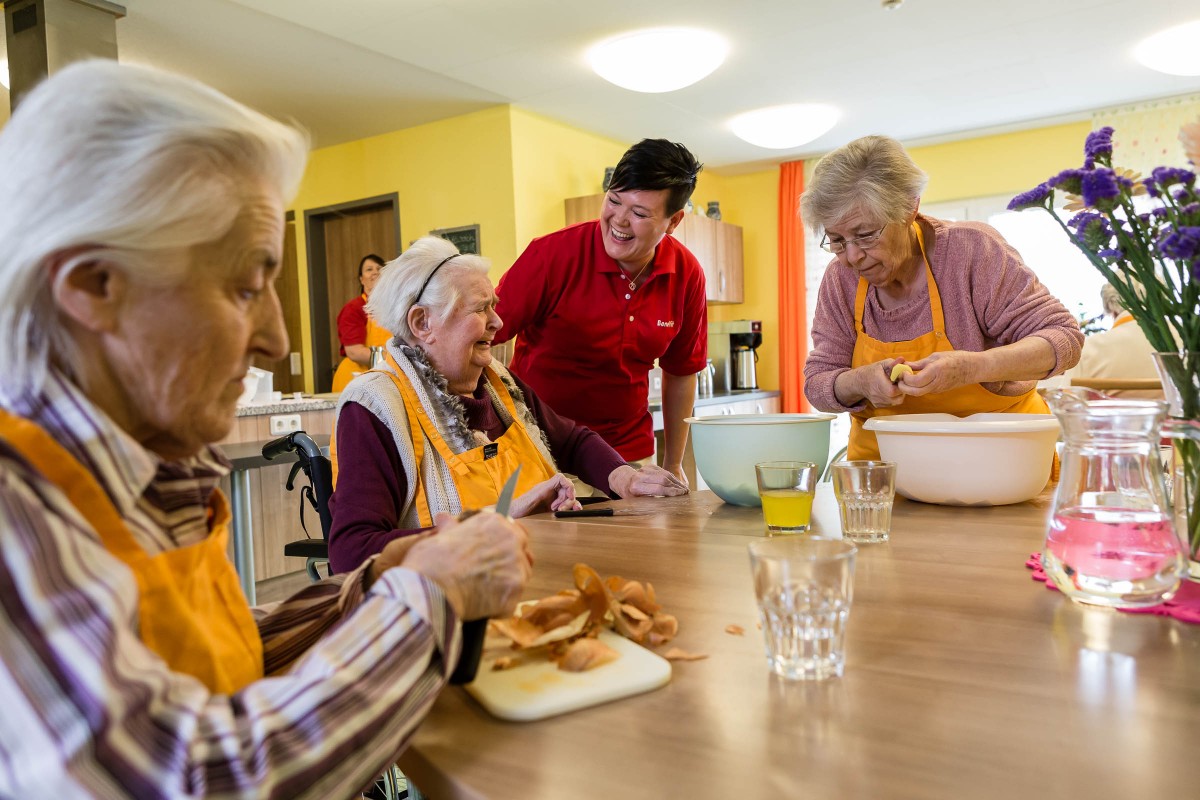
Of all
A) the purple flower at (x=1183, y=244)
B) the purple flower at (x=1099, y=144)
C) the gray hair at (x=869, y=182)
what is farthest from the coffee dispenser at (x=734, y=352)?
the purple flower at (x=1183, y=244)

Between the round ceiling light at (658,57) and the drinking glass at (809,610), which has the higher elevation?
the round ceiling light at (658,57)

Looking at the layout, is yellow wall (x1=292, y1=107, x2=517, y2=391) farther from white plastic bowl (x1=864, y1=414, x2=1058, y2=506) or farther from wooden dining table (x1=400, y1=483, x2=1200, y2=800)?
wooden dining table (x1=400, y1=483, x2=1200, y2=800)

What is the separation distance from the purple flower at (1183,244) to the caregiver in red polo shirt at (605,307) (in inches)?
66.1

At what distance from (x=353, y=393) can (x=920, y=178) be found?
136cm

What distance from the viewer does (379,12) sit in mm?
3975

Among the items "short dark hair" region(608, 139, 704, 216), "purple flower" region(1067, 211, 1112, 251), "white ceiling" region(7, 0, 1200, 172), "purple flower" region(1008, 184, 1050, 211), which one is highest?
"white ceiling" region(7, 0, 1200, 172)

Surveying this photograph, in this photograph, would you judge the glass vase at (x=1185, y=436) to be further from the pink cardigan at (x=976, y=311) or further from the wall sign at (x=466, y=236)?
the wall sign at (x=466, y=236)

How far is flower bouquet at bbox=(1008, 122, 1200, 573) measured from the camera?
3.04 feet

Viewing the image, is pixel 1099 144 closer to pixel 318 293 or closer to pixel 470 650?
pixel 470 650

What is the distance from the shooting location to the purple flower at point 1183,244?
0.84m

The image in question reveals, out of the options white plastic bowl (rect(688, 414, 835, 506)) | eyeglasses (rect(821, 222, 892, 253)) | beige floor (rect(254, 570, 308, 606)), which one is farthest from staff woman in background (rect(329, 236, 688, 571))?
beige floor (rect(254, 570, 308, 606))

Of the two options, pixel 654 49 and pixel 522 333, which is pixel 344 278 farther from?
pixel 522 333

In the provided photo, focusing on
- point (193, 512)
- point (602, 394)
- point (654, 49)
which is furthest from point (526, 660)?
point (654, 49)

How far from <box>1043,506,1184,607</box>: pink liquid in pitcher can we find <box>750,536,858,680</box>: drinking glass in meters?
0.35
